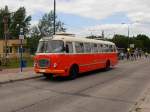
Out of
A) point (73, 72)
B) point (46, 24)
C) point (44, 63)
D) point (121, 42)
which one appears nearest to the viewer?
point (44, 63)

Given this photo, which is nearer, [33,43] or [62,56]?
[62,56]

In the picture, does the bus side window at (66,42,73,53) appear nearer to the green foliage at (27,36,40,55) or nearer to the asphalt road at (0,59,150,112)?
the asphalt road at (0,59,150,112)

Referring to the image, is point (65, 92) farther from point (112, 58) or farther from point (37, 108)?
point (112, 58)

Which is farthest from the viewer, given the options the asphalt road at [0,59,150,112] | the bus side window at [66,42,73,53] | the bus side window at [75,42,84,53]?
the bus side window at [75,42,84,53]

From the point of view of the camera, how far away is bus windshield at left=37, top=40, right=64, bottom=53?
77.9ft

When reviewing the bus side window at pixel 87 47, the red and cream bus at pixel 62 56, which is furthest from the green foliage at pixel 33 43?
the red and cream bus at pixel 62 56

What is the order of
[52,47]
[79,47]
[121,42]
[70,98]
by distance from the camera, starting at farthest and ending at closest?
[121,42], [79,47], [52,47], [70,98]

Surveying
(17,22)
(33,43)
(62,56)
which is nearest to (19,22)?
(17,22)

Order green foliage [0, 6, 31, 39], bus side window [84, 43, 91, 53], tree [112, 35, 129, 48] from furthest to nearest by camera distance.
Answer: green foliage [0, 6, 31, 39] < tree [112, 35, 129, 48] < bus side window [84, 43, 91, 53]

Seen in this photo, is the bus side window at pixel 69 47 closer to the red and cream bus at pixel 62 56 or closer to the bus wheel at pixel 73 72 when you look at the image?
the red and cream bus at pixel 62 56

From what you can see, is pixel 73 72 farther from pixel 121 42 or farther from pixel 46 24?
pixel 121 42

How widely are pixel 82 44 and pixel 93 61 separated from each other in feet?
7.93

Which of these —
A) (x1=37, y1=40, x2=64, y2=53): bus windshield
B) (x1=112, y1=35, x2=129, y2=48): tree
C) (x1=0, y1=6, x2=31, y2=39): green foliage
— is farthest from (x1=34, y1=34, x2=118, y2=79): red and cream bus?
(x1=0, y1=6, x2=31, y2=39): green foliage

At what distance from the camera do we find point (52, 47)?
23.9m
